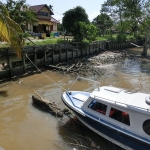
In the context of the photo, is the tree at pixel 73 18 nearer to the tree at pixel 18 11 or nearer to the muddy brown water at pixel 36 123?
the tree at pixel 18 11

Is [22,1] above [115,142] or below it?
above

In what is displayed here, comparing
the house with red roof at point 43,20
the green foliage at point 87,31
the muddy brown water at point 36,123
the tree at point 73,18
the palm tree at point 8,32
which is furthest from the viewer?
the house with red roof at point 43,20

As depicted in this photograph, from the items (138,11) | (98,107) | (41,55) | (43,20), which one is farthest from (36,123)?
(43,20)

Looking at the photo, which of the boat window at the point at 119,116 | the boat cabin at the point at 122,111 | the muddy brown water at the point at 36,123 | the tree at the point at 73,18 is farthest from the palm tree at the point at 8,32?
the tree at the point at 73,18

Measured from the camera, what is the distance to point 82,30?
2289 centimetres

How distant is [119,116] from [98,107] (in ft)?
3.04

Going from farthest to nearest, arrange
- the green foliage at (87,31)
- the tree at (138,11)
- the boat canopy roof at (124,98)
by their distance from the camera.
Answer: the tree at (138,11) < the green foliage at (87,31) < the boat canopy roof at (124,98)

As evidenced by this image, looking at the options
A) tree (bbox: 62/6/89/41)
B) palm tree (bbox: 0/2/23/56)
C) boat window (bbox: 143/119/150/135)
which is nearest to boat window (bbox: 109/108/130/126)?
boat window (bbox: 143/119/150/135)

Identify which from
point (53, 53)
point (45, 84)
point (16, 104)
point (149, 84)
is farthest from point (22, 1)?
point (149, 84)

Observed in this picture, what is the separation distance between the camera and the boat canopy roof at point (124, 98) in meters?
6.45

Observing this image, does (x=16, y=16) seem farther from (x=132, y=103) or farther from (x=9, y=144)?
(x=132, y=103)

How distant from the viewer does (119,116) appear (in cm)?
669

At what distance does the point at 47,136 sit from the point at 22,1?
15152 mm

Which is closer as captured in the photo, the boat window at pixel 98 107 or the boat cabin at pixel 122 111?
the boat cabin at pixel 122 111
